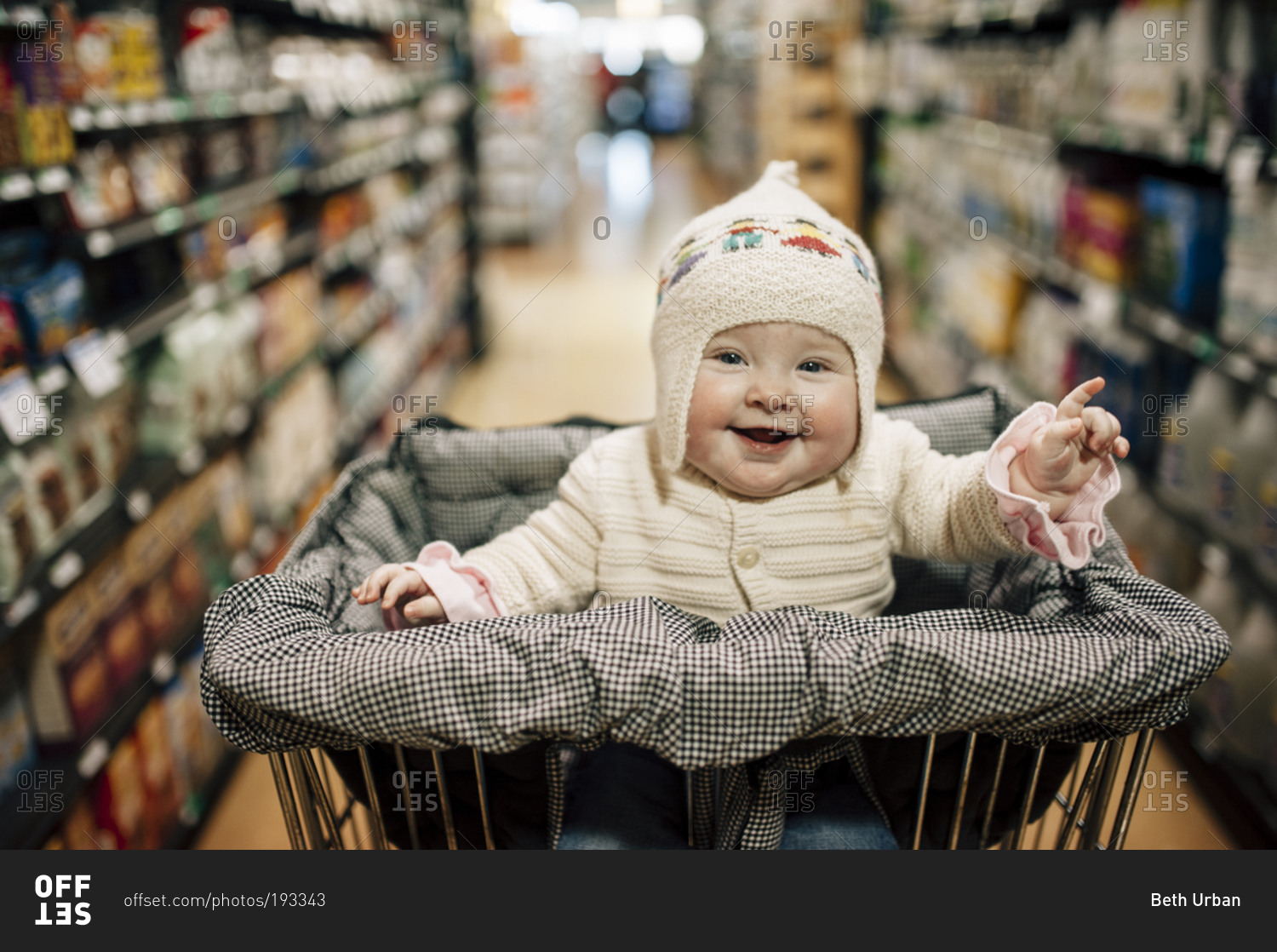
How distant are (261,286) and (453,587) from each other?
208 centimetres

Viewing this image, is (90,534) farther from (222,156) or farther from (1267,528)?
(1267,528)

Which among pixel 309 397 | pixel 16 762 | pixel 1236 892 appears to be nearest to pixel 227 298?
pixel 309 397

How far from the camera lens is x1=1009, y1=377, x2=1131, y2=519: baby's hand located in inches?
37.9

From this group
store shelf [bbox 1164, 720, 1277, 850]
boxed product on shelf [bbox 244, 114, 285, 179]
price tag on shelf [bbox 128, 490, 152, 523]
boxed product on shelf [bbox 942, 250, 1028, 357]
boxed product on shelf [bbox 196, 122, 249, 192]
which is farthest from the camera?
boxed product on shelf [bbox 942, 250, 1028, 357]

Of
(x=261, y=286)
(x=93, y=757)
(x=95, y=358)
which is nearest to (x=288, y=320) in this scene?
(x=261, y=286)

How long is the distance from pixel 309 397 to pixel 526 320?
3103 millimetres

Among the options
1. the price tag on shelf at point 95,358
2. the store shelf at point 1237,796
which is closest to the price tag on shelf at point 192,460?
the price tag on shelf at point 95,358

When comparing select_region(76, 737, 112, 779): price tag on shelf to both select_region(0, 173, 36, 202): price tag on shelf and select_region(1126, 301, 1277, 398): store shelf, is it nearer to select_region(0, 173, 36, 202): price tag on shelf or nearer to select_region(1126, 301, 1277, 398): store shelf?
select_region(0, 173, 36, 202): price tag on shelf

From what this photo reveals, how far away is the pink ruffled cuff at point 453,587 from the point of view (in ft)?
3.57

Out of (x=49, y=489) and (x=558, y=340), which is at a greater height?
(x=49, y=489)

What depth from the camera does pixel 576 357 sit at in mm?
5223

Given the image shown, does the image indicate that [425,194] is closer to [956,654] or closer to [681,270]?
[681,270]

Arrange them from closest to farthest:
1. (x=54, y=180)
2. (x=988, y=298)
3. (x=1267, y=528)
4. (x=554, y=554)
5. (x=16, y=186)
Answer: (x=554, y=554)
(x=16, y=186)
(x=54, y=180)
(x=1267, y=528)
(x=988, y=298)

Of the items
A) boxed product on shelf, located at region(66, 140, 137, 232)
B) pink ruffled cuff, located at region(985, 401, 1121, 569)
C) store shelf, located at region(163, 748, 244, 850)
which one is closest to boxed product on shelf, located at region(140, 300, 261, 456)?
boxed product on shelf, located at region(66, 140, 137, 232)
